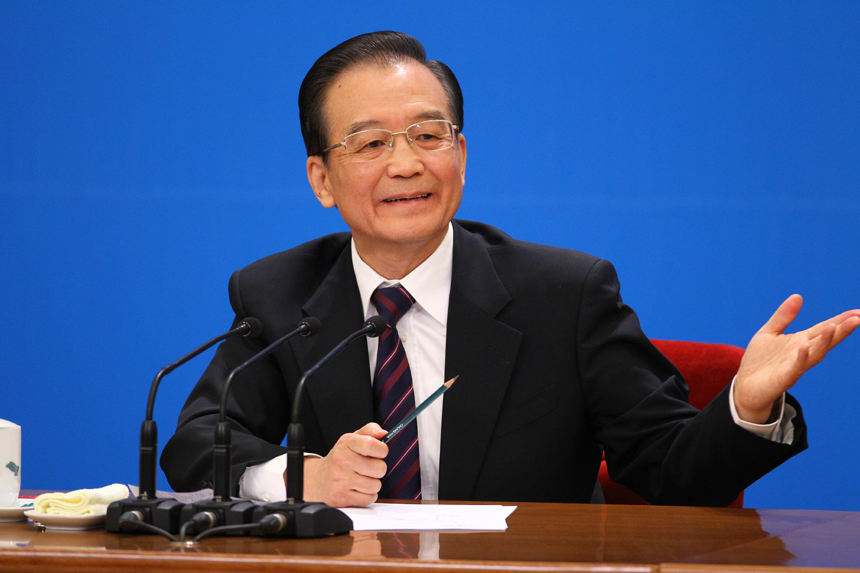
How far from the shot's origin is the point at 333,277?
1867 mm

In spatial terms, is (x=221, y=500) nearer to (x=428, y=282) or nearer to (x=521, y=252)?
(x=428, y=282)

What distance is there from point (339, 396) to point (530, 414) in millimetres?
379

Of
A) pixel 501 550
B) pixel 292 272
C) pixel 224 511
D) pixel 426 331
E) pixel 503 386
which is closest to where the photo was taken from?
pixel 501 550

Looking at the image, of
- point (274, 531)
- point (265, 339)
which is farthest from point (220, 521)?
point (265, 339)

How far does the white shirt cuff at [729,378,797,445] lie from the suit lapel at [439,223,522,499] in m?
0.48

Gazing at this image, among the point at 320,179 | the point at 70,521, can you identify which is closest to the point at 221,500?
the point at 70,521

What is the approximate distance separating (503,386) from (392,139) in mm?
540

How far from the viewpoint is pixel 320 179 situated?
6.30 feet

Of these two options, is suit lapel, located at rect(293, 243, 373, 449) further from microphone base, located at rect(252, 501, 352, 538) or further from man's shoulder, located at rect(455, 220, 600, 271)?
microphone base, located at rect(252, 501, 352, 538)

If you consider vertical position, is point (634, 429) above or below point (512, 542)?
above

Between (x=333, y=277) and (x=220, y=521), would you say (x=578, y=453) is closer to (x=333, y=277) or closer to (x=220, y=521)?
(x=333, y=277)

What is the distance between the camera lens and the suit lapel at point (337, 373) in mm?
1693

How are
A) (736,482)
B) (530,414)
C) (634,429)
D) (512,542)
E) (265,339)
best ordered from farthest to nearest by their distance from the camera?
(265,339), (530,414), (634,429), (736,482), (512,542)

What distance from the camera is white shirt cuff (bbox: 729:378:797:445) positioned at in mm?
1298
